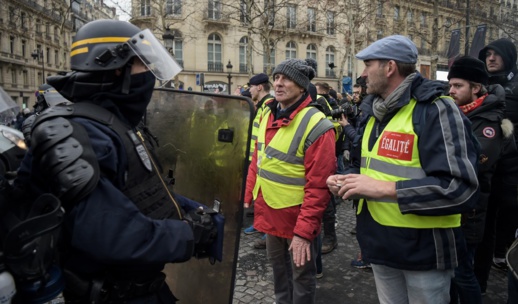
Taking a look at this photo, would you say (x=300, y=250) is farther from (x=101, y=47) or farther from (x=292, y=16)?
(x=292, y=16)

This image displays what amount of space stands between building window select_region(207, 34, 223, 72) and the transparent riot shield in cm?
3171

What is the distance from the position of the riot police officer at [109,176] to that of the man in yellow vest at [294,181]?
99cm

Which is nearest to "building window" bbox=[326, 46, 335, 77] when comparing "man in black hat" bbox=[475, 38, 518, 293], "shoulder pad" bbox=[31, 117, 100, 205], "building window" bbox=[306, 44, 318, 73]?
"building window" bbox=[306, 44, 318, 73]

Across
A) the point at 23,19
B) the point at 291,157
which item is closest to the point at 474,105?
the point at 291,157

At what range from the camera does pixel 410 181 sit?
1762 mm

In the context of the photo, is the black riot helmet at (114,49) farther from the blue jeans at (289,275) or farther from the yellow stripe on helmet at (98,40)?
the blue jeans at (289,275)

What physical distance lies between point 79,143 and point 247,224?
14.0ft

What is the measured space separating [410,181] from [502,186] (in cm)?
213

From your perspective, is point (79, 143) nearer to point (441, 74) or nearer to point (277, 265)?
point (277, 265)

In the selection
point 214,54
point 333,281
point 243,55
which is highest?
point 243,55

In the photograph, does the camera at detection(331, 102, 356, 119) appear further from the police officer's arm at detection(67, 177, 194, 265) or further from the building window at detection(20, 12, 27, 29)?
the building window at detection(20, 12, 27, 29)

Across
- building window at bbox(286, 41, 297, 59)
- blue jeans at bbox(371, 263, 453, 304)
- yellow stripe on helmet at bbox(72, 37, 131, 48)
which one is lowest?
blue jeans at bbox(371, 263, 453, 304)

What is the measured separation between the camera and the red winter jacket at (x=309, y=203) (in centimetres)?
241

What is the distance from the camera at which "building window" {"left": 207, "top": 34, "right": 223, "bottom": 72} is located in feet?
109
